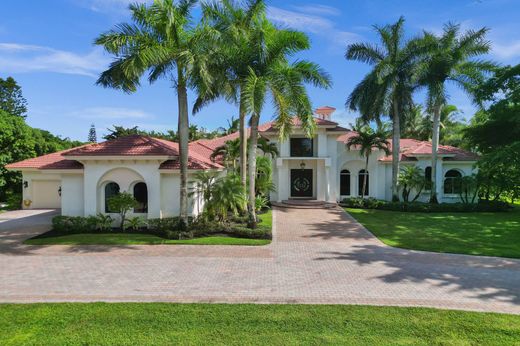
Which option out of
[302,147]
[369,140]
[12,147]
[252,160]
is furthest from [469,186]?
[12,147]

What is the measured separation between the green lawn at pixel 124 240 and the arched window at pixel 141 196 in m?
2.08

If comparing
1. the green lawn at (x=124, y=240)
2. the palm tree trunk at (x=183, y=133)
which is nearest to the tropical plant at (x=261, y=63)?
the palm tree trunk at (x=183, y=133)

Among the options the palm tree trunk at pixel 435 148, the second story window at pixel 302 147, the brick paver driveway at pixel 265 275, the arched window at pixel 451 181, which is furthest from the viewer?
the arched window at pixel 451 181

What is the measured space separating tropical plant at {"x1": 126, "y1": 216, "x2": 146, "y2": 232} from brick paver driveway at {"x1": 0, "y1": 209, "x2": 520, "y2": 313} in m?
2.74

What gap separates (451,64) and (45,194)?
3191 centimetres

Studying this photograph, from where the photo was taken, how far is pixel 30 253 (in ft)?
39.4

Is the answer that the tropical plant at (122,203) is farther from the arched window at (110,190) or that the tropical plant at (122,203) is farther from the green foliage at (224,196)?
the green foliage at (224,196)

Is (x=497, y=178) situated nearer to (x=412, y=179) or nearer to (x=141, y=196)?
(x=412, y=179)

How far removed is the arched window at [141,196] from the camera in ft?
54.3

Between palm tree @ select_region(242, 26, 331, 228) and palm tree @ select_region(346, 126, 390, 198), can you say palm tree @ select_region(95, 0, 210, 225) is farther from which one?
palm tree @ select_region(346, 126, 390, 198)

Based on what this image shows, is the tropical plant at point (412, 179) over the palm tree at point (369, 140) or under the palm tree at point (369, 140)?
under

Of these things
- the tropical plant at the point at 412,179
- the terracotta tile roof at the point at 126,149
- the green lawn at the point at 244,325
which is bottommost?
the green lawn at the point at 244,325

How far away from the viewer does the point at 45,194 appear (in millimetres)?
25250

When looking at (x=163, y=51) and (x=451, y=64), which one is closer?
(x=163, y=51)
